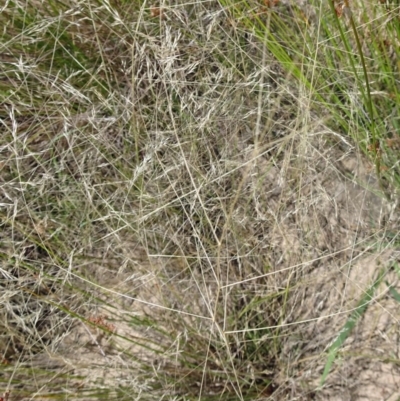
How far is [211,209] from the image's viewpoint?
3.59 feet

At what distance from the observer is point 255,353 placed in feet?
4.01

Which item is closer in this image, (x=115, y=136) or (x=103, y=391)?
(x=103, y=391)

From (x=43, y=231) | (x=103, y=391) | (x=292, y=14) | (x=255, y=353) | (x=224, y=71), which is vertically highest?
(x=292, y=14)

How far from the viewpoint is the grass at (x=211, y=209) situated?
1133mm

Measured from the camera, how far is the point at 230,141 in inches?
46.1

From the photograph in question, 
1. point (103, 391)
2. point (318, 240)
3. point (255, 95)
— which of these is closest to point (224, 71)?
point (255, 95)

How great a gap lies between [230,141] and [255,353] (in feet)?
1.48

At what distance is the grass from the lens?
1133mm

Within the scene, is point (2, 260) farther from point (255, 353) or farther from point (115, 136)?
point (255, 353)

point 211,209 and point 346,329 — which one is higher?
point 211,209

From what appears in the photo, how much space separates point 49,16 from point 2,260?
55 centimetres

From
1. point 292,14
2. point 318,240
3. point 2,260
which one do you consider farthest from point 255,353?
point 292,14

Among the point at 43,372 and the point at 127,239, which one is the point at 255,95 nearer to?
the point at 127,239

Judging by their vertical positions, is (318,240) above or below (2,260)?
above
